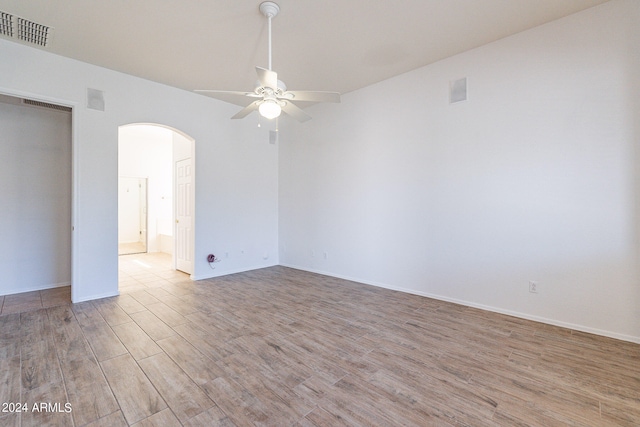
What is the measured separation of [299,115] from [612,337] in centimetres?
398

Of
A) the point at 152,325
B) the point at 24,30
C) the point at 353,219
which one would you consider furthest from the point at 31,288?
the point at 353,219

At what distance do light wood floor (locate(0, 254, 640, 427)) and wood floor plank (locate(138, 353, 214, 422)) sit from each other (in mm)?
11

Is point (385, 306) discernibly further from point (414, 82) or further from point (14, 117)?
point (14, 117)

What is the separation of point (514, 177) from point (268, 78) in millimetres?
3017

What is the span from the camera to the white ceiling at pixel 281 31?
2818 mm

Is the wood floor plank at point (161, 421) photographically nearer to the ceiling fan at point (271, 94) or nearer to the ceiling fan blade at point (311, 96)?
the ceiling fan at point (271, 94)

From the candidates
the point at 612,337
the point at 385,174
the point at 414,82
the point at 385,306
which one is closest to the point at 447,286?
the point at 385,306

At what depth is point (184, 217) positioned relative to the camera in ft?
18.7

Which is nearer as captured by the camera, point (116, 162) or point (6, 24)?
point (6, 24)

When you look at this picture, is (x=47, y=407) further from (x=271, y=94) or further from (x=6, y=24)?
(x=6, y=24)

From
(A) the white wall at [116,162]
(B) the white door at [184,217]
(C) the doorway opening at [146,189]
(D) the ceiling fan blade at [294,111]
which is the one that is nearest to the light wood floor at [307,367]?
→ (A) the white wall at [116,162]

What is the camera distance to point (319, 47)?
352cm

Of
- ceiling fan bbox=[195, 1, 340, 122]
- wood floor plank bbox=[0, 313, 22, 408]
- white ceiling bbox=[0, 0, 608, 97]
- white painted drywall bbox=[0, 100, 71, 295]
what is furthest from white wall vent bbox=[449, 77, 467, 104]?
white painted drywall bbox=[0, 100, 71, 295]

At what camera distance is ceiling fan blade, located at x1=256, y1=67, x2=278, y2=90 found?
2324 mm
